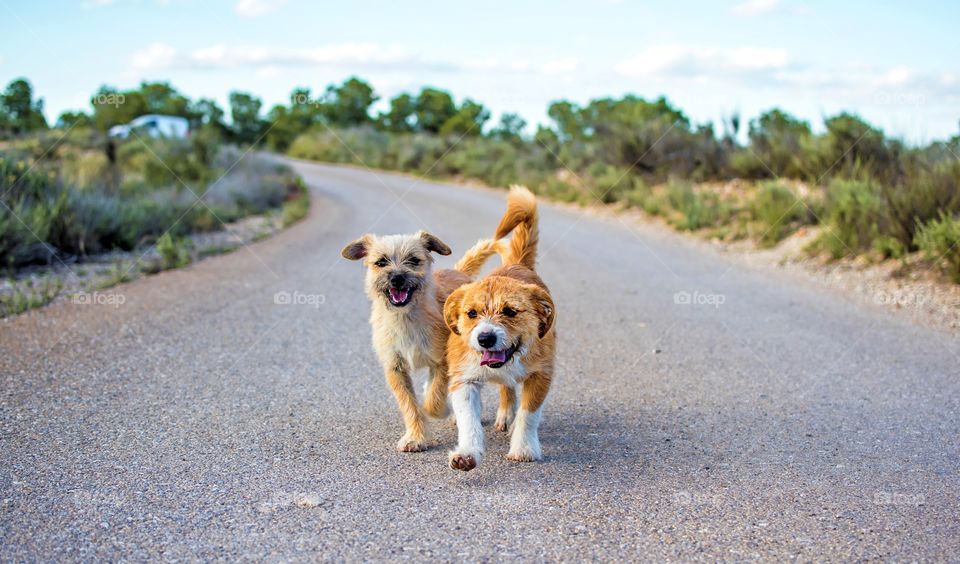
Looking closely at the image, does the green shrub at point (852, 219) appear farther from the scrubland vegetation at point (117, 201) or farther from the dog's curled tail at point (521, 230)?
the scrubland vegetation at point (117, 201)

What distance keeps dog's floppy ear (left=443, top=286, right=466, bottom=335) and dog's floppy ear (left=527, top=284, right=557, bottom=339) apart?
0.41 m

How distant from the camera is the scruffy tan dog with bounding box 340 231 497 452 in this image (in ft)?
17.1

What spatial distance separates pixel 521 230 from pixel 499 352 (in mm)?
1579

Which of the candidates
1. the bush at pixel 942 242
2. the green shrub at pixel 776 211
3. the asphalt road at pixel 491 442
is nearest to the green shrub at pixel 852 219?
the green shrub at pixel 776 211

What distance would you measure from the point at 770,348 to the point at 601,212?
1453cm

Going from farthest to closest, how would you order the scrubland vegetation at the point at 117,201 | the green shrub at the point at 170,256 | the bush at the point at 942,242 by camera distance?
the green shrub at the point at 170,256 < the scrubland vegetation at the point at 117,201 < the bush at the point at 942,242

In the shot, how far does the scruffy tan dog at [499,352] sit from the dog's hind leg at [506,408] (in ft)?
1.70

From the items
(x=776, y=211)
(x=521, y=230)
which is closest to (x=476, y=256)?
(x=521, y=230)

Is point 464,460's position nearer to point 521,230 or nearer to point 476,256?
point 521,230

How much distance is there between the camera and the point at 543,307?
480cm

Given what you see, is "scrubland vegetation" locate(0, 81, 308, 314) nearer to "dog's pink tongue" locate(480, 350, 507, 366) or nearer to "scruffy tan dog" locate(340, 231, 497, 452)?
"scruffy tan dog" locate(340, 231, 497, 452)

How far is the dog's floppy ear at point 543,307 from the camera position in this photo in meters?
4.75

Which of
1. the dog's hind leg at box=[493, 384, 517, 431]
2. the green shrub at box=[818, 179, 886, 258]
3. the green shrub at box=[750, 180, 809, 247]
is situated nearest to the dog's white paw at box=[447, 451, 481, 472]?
the dog's hind leg at box=[493, 384, 517, 431]

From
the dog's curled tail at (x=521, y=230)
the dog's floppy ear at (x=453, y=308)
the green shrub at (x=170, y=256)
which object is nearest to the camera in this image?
the dog's floppy ear at (x=453, y=308)
